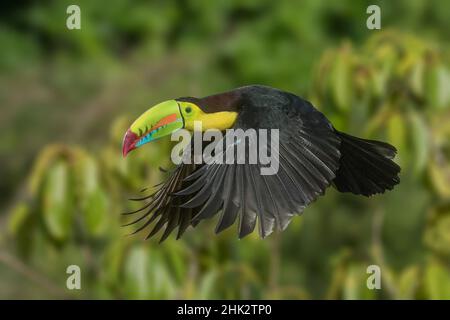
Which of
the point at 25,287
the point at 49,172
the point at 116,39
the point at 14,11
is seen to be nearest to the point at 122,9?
the point at 116,39

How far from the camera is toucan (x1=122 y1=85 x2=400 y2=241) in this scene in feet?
2.55

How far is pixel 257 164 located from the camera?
2.79ft

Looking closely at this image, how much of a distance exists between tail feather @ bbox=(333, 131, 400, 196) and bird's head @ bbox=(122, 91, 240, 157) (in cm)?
12

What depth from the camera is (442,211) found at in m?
1.77

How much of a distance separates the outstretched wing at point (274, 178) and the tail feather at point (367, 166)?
0.06m

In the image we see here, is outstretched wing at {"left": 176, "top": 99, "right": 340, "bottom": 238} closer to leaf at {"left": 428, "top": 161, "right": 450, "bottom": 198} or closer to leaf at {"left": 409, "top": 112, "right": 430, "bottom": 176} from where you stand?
leaf at {"left": 409, "top": 112, "right": 430, "bottom": 176}

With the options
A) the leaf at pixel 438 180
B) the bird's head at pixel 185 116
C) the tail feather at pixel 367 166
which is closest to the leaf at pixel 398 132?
the leaf at pixel 438 180

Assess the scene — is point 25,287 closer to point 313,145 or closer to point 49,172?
point 49,172

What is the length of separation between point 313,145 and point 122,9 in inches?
124

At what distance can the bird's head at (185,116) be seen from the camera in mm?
792

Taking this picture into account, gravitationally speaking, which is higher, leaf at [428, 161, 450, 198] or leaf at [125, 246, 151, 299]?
leaf at [428, 161, 450, 198]

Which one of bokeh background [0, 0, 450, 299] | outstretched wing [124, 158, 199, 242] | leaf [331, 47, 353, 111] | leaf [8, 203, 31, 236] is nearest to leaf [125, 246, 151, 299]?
bokeh background [0, 0, 450, 299]

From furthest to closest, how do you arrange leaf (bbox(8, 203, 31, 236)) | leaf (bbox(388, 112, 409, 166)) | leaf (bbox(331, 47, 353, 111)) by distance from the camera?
leaf (bbox(8, 203, 31, 236)) → leaf (bbox(388, 112, 409, 166)) → leaf (bbox(331, 47, 353, 111))

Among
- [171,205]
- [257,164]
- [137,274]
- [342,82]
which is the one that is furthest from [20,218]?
[257,164]
